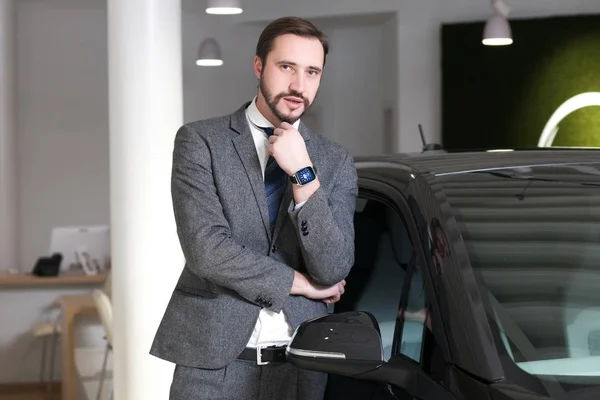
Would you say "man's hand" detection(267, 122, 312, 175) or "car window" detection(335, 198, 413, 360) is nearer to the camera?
"man's hand" detection(267, 122, 312, 175)

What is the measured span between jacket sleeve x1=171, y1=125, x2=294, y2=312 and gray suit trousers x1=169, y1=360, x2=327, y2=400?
14 centimetres

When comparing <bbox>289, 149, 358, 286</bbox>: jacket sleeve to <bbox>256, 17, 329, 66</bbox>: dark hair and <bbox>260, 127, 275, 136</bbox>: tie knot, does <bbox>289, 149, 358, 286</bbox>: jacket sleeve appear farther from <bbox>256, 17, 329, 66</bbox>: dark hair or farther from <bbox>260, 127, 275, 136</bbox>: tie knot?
<bbox>256, 17, 329, 66</bbox>: dark hair

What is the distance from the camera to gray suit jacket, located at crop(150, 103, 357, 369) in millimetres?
2092

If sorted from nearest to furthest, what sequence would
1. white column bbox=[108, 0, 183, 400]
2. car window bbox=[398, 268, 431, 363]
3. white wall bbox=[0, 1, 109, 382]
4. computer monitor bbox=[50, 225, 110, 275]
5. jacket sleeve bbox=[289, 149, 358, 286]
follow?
car window bbox=[398, 268, 431, 363] < jacket sleeve bbox=[289, 149, 358, 286] < white column bbox=[108, 0, 183, 400] < computer monitor bbox=[50, 225, 110, 275] < white wall bbox=[0, 1, 109, 382]

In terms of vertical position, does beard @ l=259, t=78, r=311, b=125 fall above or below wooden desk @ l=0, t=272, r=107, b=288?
above

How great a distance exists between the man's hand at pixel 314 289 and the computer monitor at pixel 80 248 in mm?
5940

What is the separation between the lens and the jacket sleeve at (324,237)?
207 cm

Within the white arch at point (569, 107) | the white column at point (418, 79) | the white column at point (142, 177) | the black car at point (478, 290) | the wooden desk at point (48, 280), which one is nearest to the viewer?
the black car at point (478, 290)

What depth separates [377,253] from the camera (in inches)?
94.6

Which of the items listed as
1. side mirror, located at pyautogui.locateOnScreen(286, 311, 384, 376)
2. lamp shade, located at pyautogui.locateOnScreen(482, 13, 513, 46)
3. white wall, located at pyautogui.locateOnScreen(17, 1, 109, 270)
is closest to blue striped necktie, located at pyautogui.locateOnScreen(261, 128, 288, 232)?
side mirror, located at pyautogui.locateOnScreen(286, 311, 384, 376)

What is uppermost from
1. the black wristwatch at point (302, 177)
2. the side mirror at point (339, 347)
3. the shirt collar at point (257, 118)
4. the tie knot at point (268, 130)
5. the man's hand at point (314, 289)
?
the shirt collar at point (257, 118)

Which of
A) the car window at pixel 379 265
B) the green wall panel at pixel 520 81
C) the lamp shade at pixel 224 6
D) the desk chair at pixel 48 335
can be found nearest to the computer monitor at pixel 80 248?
the desk chair at pixel 48 335

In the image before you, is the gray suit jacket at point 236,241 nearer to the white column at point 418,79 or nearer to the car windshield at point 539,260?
the car windshield at point 539,260

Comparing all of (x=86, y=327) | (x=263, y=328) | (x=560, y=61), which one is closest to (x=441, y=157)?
(x=263, y=328)
